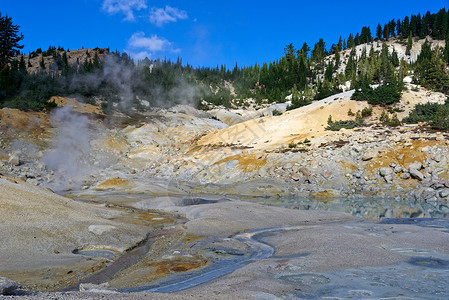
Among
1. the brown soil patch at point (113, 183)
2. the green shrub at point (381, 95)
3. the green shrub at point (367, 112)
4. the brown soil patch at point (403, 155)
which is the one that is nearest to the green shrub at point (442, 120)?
the brown soil patch at point (403, 155)

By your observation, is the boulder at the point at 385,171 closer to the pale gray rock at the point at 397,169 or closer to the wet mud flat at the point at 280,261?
the pale gray rock at the point at 397,169

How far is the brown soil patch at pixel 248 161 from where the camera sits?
30156 millimetres

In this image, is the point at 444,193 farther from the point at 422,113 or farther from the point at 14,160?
the point at 14,160

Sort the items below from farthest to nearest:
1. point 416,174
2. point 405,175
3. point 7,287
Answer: point 405,175, point 416,174, point 7,287

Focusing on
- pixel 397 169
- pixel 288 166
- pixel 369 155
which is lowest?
pixel 397 169

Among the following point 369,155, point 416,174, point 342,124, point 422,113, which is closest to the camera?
point 416,174

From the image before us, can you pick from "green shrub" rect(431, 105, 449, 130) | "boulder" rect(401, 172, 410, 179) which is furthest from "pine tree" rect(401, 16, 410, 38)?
"boulder" rect(401, 172, 410, 179)

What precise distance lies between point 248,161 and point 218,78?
73017mm

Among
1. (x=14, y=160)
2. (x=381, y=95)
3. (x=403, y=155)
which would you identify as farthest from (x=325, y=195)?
(x=14, y=160)

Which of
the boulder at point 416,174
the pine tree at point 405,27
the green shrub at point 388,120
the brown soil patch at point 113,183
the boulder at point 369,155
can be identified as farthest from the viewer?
the pine tree at point 405,27

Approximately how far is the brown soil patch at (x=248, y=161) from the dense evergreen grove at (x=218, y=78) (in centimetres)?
2125

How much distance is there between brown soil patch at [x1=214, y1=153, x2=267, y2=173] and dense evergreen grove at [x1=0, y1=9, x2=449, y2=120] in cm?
2125

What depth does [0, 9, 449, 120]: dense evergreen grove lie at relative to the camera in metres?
50.3

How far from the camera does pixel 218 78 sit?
10094 cm
